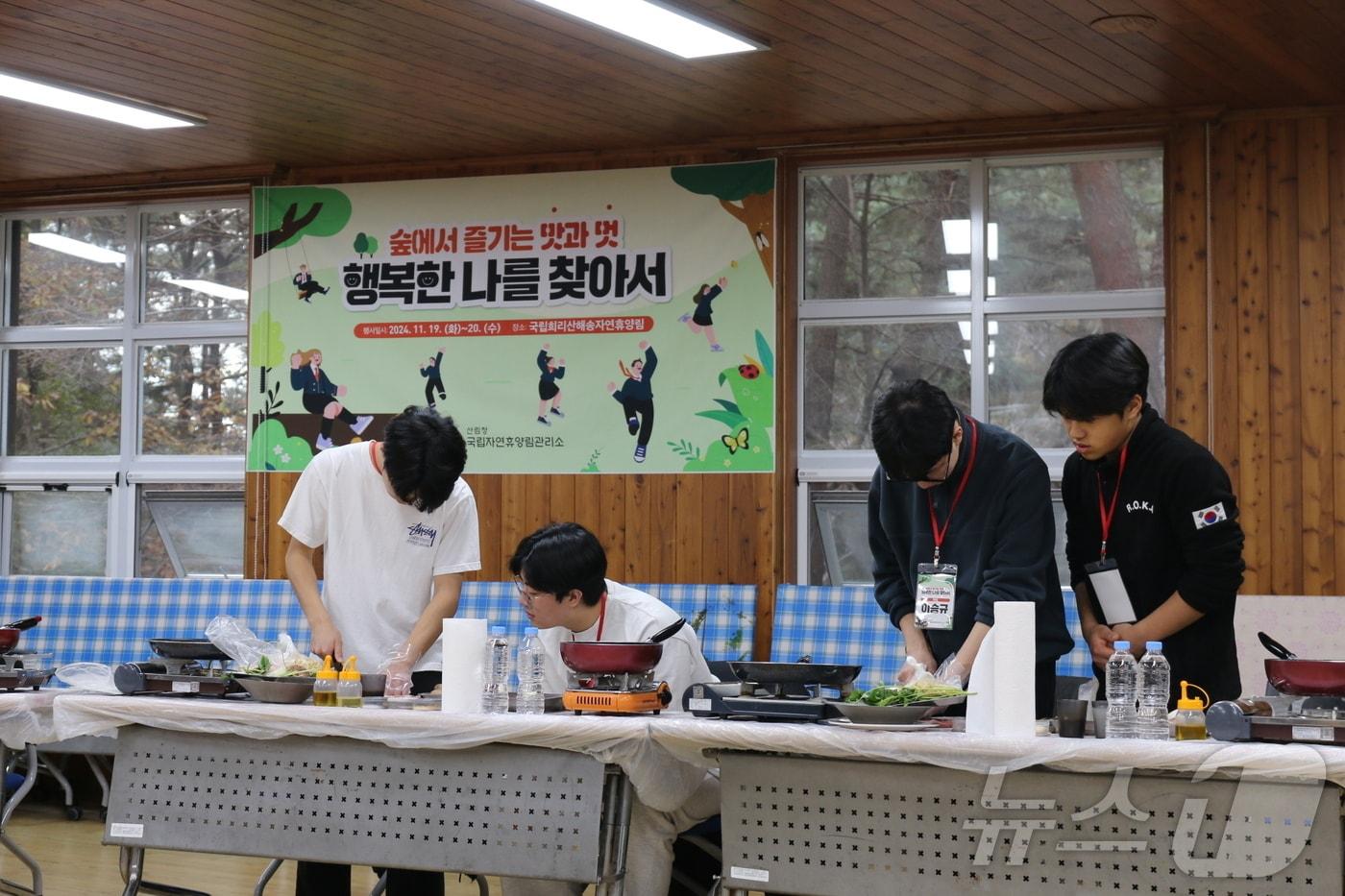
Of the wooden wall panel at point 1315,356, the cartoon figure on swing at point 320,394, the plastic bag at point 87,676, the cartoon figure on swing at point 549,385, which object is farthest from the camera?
the cartoon figure on swing at point 320,394

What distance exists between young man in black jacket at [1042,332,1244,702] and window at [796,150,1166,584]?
259 cm

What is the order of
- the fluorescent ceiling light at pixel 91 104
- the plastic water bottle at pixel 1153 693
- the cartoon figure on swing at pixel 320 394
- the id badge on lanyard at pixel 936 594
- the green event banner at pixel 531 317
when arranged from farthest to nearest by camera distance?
the cartoon figure on swing at pixel 320 394
the green event banner at pixel 531 317
the fluorescent ceiling light at pixel 91 104
the id badge on lanyard at pixel 936 594
the plastic water bottle at pixel 1153 693

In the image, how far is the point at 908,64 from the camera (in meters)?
5.30

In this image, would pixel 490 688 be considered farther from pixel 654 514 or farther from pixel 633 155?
pixel 633 155

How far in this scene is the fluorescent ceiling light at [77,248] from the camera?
7277 mm

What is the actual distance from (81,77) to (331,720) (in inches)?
138

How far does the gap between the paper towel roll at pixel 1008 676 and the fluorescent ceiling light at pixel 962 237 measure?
11.4ft

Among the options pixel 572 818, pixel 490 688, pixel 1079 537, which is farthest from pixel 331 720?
pixel 1079 537

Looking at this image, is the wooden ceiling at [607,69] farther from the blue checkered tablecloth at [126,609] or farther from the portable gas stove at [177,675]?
the portable gas stove at [177,675]

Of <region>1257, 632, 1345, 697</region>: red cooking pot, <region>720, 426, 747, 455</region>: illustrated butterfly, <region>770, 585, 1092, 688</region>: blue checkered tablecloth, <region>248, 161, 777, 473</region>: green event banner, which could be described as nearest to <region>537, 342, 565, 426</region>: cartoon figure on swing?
<region>248, 161, 777, 473</region>: green event banner

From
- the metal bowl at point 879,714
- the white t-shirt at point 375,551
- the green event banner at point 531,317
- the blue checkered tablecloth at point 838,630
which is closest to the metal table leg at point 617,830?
the metal bowl at point 879,714

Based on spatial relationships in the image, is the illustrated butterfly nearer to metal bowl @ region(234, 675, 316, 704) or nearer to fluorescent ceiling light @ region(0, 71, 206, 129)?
fluorescent ceiling light @ region(0, 71, 206, 129)

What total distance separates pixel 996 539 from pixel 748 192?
315 cm

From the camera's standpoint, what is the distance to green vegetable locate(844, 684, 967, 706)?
9.55 feet
